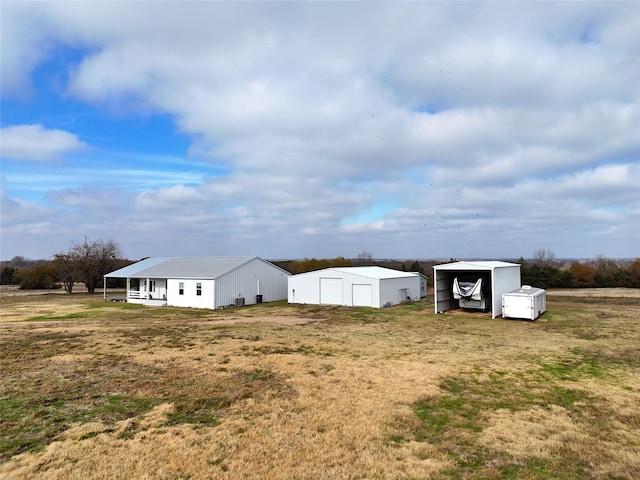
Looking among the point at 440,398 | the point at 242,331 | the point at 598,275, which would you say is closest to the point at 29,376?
the point at 242,331

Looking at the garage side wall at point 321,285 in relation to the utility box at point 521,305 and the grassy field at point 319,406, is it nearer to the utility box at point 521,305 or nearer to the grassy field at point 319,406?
the utility box at point 521,305

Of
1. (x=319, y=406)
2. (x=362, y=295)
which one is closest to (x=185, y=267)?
(x=362, y=295)

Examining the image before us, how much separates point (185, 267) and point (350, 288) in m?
15.0

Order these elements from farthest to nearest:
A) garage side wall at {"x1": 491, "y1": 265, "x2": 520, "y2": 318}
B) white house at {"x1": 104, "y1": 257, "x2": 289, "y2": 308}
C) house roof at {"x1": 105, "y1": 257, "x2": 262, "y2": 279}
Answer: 1. house roof at {"x1": 105, "y1": 257, "x2": 262, "y2": 279}
2. white house at {"x1": 104, "y1": 257, "x2": 289, "y2": 308}
3. garage side wall at {"x1": 491, "y1": 265, "x2": 520, "y2": 318}

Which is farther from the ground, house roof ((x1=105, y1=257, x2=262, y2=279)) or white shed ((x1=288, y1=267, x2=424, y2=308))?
house roof ((x1=105, y1=257, x2=262, y2=279))

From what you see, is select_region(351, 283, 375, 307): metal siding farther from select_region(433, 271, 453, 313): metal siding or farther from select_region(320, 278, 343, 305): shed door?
select_region(433, 271, 453, 313): metal siding

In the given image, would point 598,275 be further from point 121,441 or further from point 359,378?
point 121,441

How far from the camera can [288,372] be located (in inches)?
418

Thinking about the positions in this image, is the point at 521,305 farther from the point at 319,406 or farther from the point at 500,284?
the point at 319,406

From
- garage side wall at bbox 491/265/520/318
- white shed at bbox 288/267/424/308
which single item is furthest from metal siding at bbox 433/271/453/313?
white shed at bbox 288/267/424/308

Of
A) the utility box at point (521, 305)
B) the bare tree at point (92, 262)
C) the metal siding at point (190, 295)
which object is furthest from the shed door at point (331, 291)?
the bare tree at point (92, 262)

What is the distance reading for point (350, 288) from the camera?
28.9 metres

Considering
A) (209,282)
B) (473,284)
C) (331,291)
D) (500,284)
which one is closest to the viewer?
(500,284)

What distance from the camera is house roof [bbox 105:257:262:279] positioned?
31.0 metres
